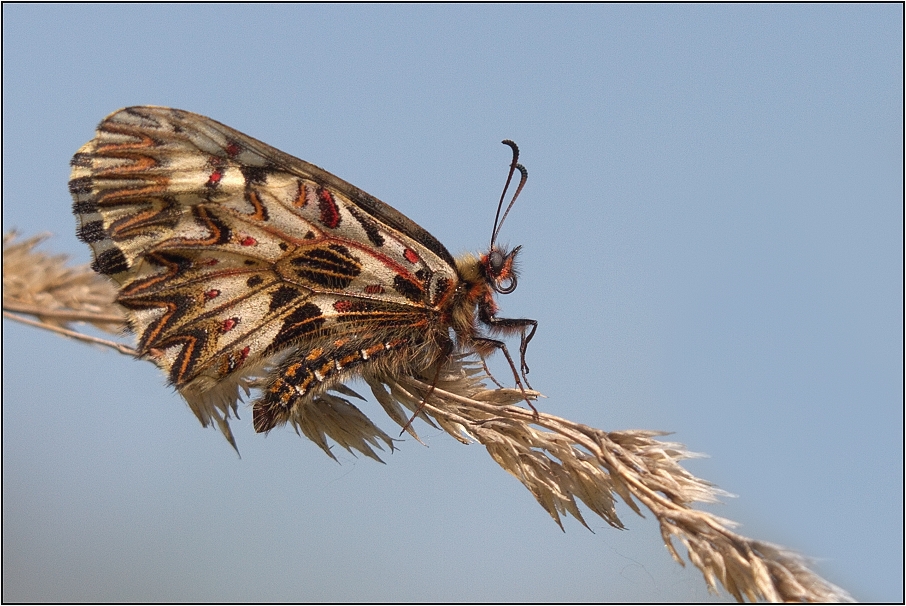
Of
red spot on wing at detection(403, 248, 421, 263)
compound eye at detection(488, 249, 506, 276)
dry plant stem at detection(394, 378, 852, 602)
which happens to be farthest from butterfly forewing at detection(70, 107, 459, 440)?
dry plant stem at detection(394, 378, 852, 602)

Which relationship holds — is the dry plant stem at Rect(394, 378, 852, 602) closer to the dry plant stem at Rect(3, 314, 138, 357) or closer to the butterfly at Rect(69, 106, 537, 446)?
the butterfly at Rect(69, 106, 537, 446)

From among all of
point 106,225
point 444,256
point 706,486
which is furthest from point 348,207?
point 706,486

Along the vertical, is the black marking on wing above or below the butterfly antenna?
below

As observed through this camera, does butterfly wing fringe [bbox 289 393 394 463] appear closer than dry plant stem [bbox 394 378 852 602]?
No

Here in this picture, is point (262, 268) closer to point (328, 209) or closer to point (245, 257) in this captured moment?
point (245, 257)

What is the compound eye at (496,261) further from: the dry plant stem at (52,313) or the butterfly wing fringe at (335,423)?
the dry plant stem at (52,313)

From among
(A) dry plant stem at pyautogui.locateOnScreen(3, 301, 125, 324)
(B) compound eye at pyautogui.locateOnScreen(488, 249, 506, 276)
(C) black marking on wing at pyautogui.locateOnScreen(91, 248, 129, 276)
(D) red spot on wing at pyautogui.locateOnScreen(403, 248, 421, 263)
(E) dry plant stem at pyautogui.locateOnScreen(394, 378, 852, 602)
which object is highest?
(B) compound eye at pyautogui.locateOnScreen(488, 249, 506, 276)

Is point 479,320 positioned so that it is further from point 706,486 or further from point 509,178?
point 706,486
